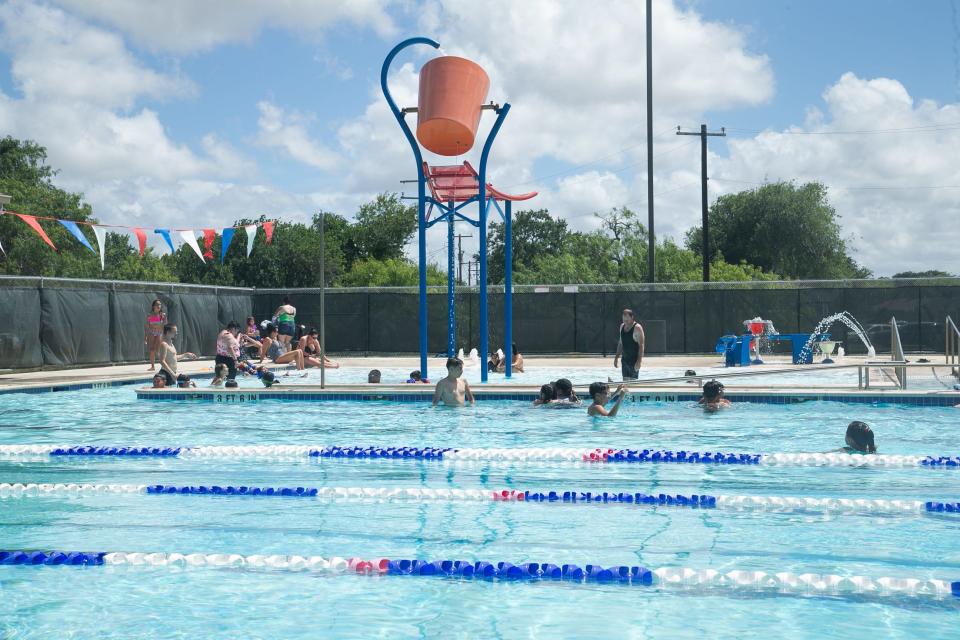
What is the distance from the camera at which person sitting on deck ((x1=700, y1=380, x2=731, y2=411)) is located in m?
11.3

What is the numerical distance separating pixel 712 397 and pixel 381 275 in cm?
4962

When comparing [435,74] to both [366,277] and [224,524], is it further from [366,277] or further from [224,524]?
[366,277]

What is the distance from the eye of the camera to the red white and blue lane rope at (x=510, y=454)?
7.93m

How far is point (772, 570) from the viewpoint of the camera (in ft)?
16.1

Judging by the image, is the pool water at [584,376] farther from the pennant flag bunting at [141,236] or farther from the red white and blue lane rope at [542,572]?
the red white and blue lane rope at [542,572]

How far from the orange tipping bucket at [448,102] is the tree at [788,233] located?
46609 mm

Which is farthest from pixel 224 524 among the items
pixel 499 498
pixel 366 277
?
pixel 366 277

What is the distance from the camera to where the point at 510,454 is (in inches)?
328

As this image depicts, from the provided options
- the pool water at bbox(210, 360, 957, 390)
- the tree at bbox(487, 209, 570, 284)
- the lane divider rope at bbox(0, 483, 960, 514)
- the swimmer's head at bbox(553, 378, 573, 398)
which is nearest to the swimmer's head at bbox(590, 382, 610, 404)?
the swimmer's head at bbox(553, 378, 573, 398)

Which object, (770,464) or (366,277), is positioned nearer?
(770,464)

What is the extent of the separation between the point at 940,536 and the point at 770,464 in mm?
2395

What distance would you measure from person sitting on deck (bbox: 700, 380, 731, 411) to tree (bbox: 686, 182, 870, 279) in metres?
47.9

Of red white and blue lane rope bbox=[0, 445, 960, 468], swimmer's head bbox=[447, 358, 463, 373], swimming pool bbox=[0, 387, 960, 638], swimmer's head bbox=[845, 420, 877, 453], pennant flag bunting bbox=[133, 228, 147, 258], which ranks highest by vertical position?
pennant flag bunting bbox=[133, 228, 147, 258]

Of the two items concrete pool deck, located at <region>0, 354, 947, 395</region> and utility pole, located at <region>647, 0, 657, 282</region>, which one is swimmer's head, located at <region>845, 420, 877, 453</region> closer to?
concrete pool deck, located at <region>0, 354, 947, 395</region>
